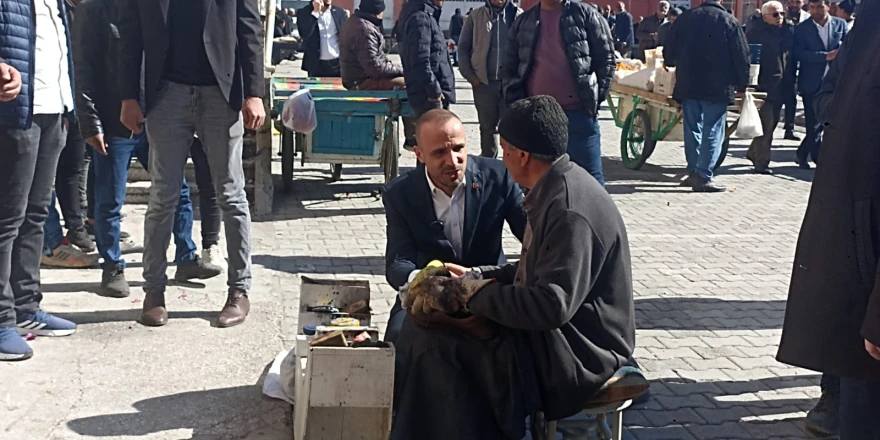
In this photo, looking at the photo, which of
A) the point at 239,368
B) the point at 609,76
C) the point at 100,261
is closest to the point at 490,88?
the point at 609,76

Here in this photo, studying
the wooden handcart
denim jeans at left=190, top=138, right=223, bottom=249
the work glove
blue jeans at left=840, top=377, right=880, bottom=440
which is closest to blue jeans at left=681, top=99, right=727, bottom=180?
the wooden handcart

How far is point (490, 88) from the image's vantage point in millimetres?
9219

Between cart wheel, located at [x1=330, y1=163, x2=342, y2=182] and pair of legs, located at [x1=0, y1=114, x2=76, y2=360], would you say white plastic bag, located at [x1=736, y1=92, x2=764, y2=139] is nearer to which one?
cart wheel, located at [x1=330, y1=163, x2=342, y2=182]

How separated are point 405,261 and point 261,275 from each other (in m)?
2.68

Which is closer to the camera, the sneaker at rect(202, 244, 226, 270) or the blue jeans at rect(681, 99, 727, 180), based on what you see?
the sneaker at rect(202, 244, 226, 270)

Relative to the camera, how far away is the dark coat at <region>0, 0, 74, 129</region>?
449cm

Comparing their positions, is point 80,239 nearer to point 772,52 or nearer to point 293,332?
point 293,332

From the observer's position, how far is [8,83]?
4402 mm

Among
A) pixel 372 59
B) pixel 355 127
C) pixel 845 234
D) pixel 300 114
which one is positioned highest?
pixel 372 59

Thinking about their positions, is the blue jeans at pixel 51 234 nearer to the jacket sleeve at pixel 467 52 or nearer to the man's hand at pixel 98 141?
the man's hand at pixel 98 141

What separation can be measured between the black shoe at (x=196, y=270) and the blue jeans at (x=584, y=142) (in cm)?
247

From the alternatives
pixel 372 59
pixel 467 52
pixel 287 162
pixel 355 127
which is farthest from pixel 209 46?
pixel 467 52

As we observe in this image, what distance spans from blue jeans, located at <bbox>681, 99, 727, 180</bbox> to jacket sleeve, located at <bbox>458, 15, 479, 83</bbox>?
225cm

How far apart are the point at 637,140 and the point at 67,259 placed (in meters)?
7.00
